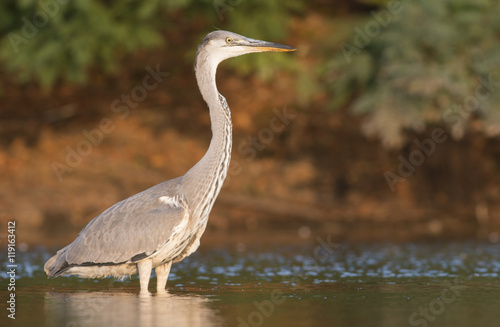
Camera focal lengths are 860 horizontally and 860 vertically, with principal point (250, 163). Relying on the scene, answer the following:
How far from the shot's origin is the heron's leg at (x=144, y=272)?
8945 millimetres

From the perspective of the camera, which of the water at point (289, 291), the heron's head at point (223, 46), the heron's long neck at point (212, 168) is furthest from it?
the heron's head at point (223, 46)

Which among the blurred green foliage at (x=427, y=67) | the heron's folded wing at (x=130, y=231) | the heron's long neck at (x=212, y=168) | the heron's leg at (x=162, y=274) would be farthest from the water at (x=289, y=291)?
the blurred green foliage at (x=427, y=67)

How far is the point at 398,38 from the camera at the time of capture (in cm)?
1502

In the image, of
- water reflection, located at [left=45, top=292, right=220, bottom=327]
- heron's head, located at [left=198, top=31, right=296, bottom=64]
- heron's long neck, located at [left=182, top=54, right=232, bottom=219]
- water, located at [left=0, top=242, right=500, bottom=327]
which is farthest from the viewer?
heron's head, located at [left=198, top=31, right=296, bottom=64]

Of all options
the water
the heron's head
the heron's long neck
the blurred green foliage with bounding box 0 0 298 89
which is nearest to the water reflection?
the water

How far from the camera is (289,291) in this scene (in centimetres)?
890

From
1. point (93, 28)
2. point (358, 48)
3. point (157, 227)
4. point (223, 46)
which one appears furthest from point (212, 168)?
point (358, 48)

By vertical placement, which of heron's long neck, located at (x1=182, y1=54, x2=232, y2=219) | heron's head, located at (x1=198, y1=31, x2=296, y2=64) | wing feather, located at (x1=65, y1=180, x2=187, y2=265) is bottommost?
wing feather, located at (x1=65, y1=180, x2=187, y2=265)

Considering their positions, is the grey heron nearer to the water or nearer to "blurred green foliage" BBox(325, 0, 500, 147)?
the water

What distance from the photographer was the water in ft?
23.4

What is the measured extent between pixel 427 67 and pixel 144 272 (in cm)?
766

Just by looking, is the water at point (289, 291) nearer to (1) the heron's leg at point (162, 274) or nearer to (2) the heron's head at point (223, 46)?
(1) the heron's leg at point (162, 274)

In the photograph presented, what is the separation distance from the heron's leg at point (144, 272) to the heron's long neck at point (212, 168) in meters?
0.75

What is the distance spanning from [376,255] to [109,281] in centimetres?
394
